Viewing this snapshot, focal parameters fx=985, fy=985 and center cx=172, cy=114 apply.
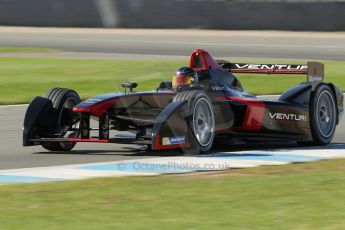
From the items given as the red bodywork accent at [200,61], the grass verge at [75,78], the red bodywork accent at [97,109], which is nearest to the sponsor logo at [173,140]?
the red bodywork accent at [97,109]

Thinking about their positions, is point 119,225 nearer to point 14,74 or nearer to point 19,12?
point 14,74

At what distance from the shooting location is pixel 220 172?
Answer: 9852 mm

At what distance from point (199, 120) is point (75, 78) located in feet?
39.0

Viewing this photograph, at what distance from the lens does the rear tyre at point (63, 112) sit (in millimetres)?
11750

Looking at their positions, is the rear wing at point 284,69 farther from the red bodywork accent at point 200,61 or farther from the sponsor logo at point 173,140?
the sponsor logo at point 173,140

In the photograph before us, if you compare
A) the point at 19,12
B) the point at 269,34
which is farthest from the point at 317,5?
the point at 19,12

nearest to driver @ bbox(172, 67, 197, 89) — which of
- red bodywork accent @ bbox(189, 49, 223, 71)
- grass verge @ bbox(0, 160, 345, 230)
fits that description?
red bodywork accent @ bbox(189, 49, 223, 71)

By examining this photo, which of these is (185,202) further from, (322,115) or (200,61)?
(322,115)

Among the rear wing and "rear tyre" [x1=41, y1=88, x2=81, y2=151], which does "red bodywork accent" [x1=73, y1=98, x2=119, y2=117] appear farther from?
the rear wing

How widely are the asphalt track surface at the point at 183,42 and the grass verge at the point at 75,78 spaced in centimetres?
438

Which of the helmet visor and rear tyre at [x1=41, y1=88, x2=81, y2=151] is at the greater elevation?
the helmet visor

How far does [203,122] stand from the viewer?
1130cm

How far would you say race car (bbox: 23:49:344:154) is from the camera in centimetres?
1112

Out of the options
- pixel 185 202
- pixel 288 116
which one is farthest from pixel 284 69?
pixel 185 202
